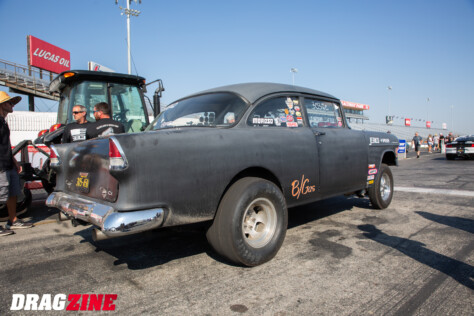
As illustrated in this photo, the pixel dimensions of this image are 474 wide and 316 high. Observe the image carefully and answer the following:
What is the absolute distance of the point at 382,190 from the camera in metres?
5.22

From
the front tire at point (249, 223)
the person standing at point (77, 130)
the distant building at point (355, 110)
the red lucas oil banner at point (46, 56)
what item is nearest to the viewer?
the front tire at point (249, 223)

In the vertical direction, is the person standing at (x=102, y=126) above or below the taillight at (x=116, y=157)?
above

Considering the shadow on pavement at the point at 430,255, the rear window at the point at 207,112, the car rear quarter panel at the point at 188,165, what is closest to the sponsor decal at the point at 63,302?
the car rear quarter panel at the point at 188,165

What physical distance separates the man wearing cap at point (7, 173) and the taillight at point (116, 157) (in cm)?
276

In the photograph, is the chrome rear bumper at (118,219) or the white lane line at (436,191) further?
the white lane line at (436,191)

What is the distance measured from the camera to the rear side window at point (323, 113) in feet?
13.1

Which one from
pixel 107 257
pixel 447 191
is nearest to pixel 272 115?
pixel 107 257

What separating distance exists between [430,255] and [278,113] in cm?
210

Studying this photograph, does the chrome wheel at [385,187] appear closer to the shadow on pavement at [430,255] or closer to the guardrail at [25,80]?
the shadow on pavement at [430,255]

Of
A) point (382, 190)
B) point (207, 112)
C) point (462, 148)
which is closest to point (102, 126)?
point (207, 112)

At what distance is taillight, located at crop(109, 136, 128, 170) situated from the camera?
222 cm

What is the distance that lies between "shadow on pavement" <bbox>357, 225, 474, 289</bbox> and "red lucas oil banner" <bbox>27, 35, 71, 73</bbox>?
37604 millimetres

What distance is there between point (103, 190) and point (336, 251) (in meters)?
2.29

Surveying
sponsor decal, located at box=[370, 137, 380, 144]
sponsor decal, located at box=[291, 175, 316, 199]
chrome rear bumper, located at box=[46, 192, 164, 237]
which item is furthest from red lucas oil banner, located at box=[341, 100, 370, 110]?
chrome rear bumper, located at box=[46, 192, 164, 237]
